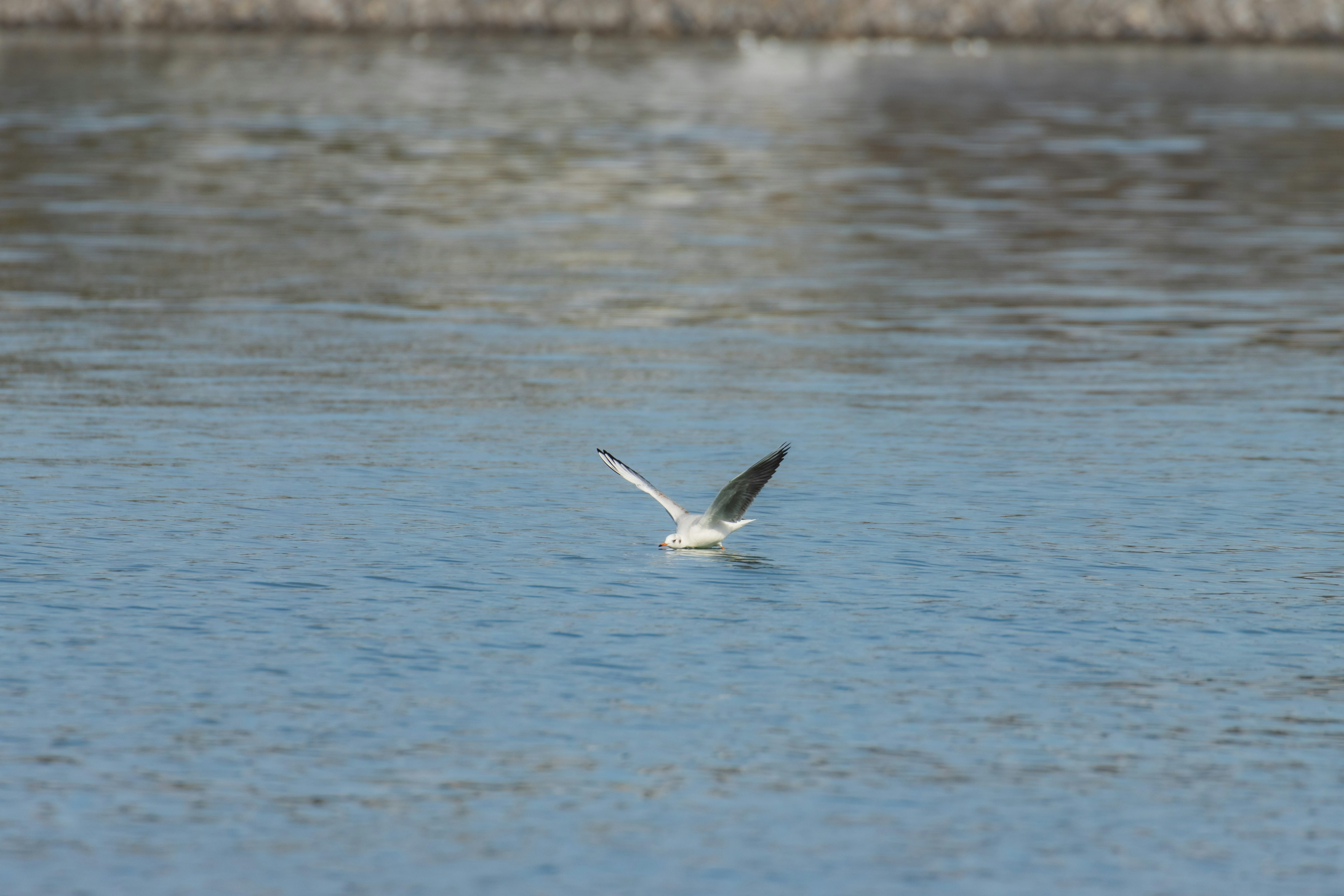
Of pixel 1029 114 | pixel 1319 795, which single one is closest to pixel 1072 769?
pixel 1319 795

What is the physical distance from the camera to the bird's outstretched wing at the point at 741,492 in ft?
45.4

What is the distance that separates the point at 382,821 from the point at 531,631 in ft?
10.5

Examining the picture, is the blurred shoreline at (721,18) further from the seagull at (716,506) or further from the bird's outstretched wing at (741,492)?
the bird's outstretched wing at (741,492)

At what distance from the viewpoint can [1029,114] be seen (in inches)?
2419

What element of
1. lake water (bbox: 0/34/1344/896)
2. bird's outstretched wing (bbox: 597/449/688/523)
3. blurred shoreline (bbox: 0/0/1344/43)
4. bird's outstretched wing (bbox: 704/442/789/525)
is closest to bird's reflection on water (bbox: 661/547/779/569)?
lake water (bbox: 0/34/1344/896)

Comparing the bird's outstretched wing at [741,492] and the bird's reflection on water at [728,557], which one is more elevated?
the bird's outstretched wing at [741,492]

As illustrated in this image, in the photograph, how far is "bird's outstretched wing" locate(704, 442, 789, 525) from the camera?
45.4ft

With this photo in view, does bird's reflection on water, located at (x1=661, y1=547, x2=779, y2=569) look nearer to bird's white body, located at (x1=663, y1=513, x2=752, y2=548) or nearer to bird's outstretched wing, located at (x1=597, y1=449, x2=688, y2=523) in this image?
bird's white body, located at (x1=663, y1=513, x2=752, y2=548)

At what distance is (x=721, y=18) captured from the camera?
106250 mm

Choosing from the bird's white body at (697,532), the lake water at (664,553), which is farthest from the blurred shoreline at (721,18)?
the bird's white body at (697,532)

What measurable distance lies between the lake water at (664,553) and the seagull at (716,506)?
25 centimetres

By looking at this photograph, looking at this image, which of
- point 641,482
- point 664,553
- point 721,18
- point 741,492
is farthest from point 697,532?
point 721,18

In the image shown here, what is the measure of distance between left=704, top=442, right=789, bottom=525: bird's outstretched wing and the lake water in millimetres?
421

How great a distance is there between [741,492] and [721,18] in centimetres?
9456
